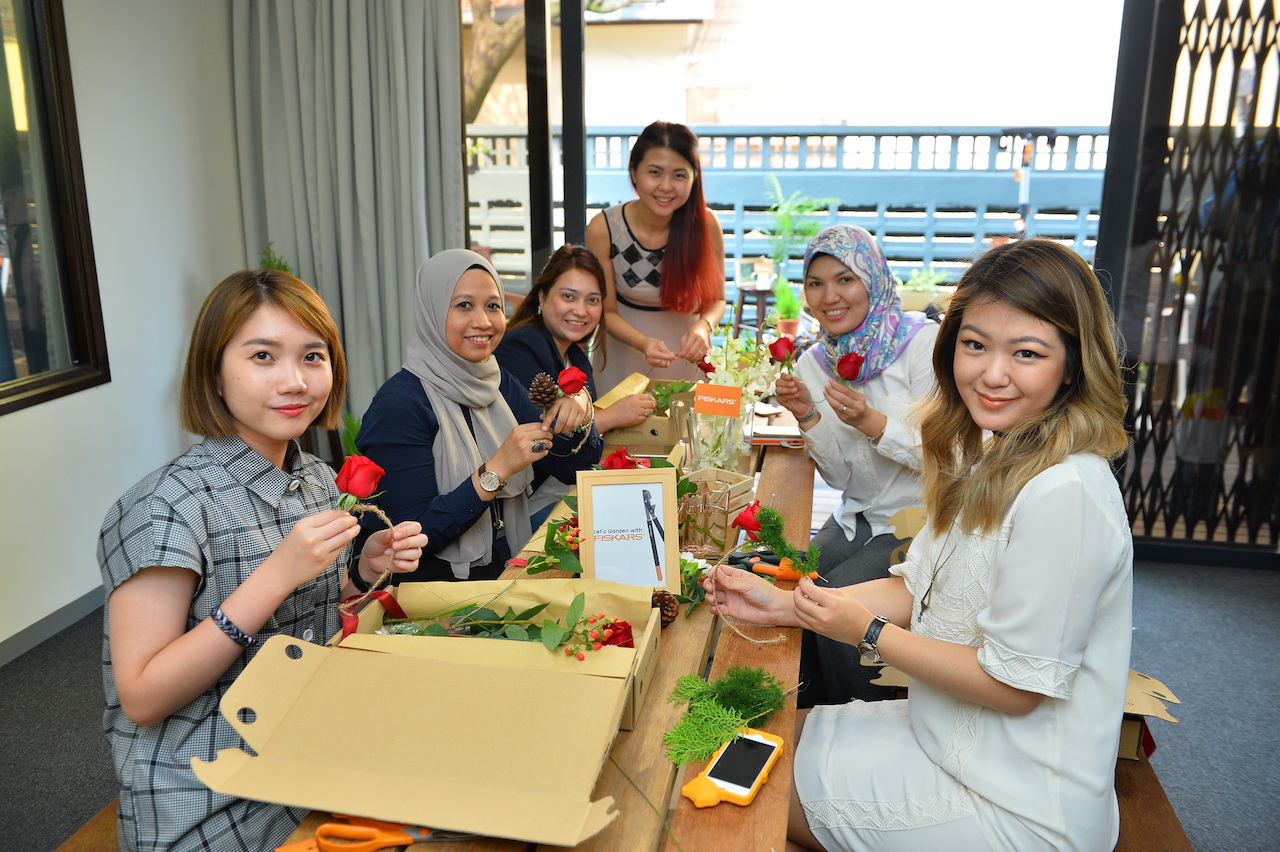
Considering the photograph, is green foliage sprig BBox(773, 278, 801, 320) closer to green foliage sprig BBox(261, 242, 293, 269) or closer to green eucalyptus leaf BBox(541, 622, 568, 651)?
green foliage sprig BBox(261, 242, 293, 269)

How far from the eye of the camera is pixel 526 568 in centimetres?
164

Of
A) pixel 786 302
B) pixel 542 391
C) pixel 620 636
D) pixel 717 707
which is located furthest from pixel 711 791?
pixel 786 302

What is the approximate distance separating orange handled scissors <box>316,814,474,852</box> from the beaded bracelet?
34 cm

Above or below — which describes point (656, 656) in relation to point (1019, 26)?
below

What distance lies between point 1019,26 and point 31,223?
744 centimetres

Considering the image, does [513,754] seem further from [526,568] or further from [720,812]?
[526,568]

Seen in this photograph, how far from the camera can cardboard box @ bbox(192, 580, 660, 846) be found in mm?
939

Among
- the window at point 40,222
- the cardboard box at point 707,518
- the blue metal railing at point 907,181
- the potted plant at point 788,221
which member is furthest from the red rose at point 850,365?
the blue metal railing at point 907,181

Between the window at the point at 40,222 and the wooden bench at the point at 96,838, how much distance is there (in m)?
1.79

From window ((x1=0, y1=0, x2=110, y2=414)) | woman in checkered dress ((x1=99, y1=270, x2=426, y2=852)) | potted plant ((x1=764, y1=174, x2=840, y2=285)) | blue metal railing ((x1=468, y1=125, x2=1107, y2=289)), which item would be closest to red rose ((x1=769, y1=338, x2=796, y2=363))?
woman in checkered dress ((x1=99, y1=270, x2=426, y2=852))

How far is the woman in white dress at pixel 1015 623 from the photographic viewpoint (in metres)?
1.17

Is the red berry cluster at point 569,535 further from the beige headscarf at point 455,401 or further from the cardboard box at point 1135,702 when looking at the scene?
the cardboard box at point 1135,702

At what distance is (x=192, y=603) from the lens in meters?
1.27

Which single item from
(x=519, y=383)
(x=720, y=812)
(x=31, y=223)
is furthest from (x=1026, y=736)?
(x=31, y=223)
